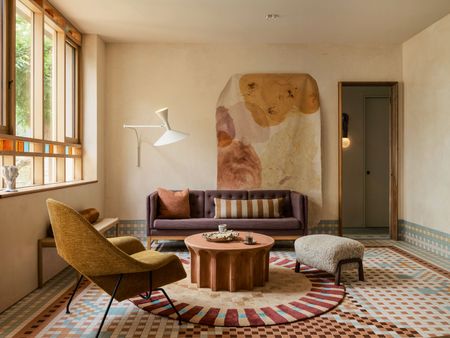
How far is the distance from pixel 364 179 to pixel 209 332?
18.5ft

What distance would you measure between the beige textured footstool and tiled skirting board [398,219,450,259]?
5.84 ft

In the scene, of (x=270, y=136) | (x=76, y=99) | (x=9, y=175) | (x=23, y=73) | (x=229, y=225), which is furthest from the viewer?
(x=270, y=136)

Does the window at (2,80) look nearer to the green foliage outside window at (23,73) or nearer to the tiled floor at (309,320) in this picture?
the green foliage outside window at (23,73)

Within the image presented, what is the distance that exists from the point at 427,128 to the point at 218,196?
3.22 metres

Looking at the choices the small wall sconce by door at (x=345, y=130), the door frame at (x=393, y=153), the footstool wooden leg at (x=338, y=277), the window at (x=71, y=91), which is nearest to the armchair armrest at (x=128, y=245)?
the footstool wooden leg at (x=338, y=277)

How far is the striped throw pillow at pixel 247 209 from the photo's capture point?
5.58 meters

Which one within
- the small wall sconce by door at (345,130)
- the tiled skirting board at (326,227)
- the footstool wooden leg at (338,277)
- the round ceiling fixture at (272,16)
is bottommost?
the footstool wooden leg at (338,277)

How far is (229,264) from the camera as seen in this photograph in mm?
3750

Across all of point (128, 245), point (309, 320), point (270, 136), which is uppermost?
point (270, 136)

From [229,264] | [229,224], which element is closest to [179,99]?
[229,224]

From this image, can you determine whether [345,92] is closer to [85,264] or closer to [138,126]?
[138,126]

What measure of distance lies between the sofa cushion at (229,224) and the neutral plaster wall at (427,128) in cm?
195

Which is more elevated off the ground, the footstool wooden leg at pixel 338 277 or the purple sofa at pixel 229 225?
the purple sofa at pixel 229 225

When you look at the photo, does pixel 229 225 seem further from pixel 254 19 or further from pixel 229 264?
pixel 254 19
